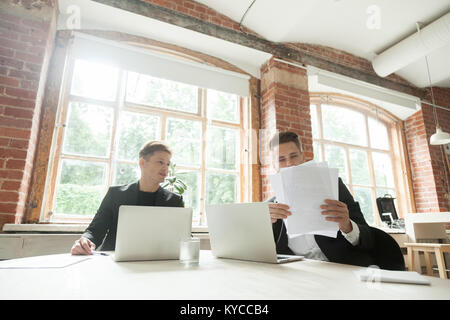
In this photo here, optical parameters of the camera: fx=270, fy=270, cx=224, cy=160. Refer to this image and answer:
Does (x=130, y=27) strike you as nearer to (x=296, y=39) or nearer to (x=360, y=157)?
(x=296, y=39)

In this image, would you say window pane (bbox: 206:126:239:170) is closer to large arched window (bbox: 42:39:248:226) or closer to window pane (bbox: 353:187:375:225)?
large arched window (bbox: 42:39:248:226)

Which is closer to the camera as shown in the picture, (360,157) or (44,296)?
(44,296)

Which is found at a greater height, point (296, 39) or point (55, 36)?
point (296, 39)

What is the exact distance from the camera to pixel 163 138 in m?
3.03

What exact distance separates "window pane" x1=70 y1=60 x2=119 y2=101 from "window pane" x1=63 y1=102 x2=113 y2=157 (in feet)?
0.43

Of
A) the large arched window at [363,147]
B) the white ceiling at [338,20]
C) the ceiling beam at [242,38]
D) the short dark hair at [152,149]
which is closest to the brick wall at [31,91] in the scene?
the ceiling beam at [242,38]

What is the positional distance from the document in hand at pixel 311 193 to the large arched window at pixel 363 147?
310 centimetres

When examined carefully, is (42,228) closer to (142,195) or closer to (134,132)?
(142,195)

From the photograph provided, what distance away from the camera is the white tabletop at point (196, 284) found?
1.77 feet

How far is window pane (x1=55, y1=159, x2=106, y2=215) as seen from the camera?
2.51 metres

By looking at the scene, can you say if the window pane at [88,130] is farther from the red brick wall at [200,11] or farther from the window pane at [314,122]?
the window pane at [314,122]

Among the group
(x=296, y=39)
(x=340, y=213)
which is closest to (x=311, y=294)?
(x=340, y=213)

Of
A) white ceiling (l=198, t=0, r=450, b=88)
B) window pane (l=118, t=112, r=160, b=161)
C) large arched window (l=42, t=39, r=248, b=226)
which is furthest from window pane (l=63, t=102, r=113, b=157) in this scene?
white ceiling (l=198, t=0, r=450, b=88)
